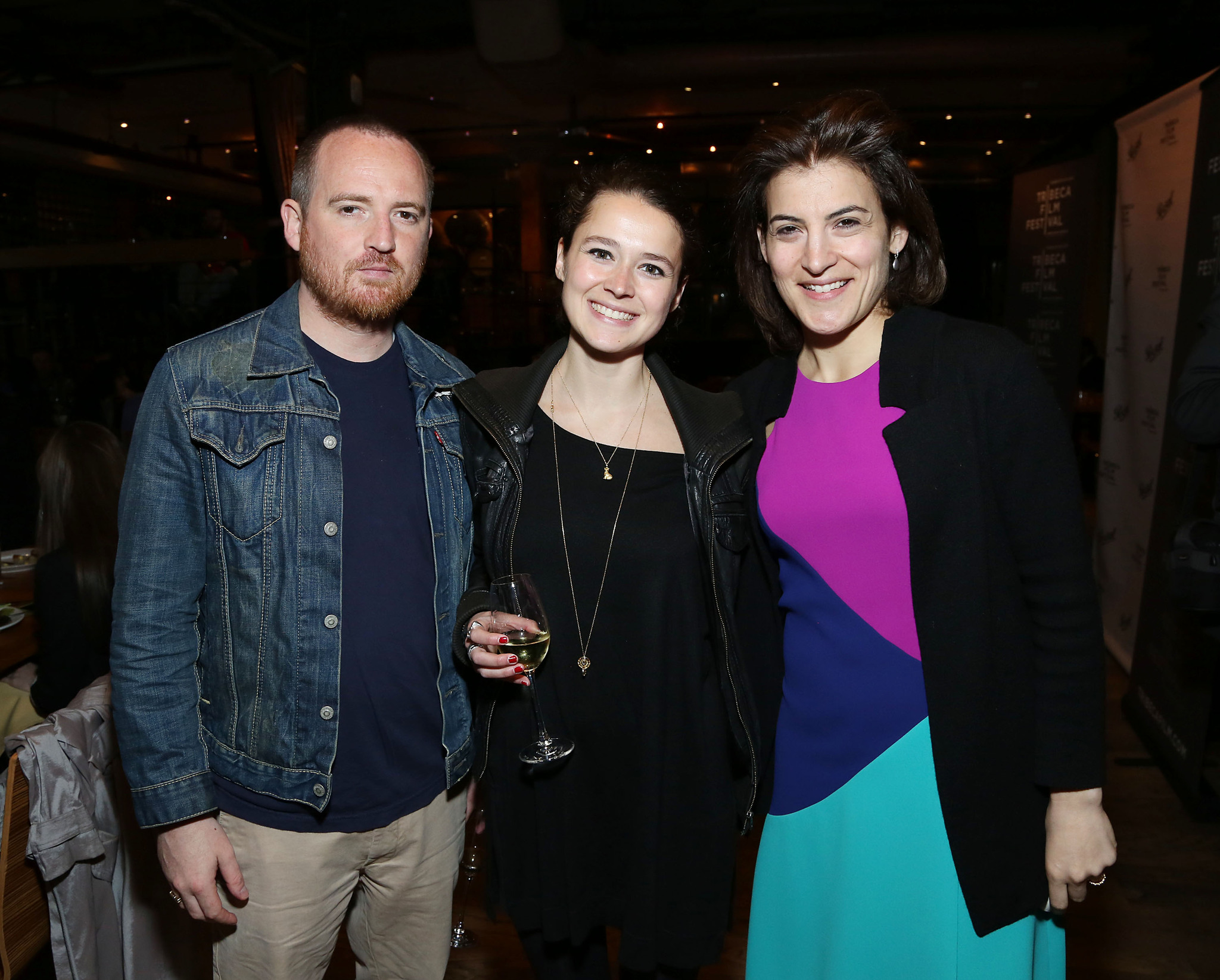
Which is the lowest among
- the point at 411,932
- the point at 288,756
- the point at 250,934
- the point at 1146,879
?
the point at 1146,879

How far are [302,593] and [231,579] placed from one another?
14cm

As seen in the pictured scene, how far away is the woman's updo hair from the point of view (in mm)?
1767

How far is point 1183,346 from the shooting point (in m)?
3.60

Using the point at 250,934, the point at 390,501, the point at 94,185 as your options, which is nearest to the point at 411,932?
the point at 250,934

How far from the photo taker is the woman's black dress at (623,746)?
1.64 metres

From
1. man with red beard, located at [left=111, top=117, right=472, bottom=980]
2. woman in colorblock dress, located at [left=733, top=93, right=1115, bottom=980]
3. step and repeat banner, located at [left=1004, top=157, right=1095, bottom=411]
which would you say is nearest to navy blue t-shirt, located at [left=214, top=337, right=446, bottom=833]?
man with red beard, located at [left=111, top=117, right=472, bottom=980]

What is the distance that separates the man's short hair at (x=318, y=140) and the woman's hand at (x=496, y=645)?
2.84 feet

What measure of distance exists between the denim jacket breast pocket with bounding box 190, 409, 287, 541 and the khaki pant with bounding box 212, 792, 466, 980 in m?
0.55

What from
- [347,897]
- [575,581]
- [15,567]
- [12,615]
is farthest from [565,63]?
[347,897]

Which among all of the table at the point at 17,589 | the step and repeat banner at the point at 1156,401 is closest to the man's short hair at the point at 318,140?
the table at the point at 17,589

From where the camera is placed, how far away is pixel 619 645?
1.65 meters

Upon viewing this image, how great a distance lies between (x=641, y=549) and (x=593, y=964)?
867 mm

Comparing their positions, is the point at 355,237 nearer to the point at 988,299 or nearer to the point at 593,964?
the point at 593,964

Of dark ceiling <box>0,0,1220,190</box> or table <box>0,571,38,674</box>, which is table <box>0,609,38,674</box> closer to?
table <box>0,571,38,674</box>
